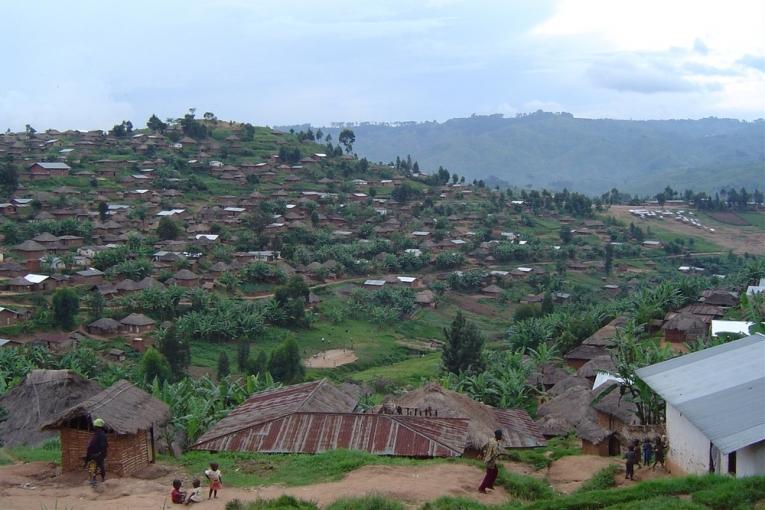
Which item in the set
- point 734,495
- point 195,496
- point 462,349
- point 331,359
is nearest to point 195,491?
point 195,496

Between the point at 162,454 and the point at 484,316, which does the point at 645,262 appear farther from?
the point at 162,454

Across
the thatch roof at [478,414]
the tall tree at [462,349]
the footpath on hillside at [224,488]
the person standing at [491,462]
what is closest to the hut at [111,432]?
the footpath on hillside at [224,488]

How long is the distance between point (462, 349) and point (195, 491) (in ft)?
75.0

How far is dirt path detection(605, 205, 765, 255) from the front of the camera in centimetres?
8382

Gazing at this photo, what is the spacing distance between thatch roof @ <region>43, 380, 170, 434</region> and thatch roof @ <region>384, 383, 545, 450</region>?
22.1 ft

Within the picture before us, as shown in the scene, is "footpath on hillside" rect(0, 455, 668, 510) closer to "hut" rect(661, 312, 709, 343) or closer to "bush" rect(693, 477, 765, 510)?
"bush" rect(693, 477, 765, 510)

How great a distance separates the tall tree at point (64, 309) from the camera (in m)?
41.0

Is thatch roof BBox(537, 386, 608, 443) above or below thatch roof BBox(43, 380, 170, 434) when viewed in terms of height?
below

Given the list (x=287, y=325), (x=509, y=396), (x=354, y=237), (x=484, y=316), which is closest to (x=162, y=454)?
(x=509, y=396)

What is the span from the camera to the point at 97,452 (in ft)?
41.3

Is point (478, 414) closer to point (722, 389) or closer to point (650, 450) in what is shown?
point (650, 450)

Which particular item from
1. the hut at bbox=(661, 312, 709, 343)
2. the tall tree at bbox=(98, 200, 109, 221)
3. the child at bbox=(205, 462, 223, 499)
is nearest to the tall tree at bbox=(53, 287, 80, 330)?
the tall tree at bbox=(98, 200, 109, 221)

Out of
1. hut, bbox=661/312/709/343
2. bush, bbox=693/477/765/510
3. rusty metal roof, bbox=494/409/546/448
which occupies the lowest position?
hut, bbox=661/312/709/343

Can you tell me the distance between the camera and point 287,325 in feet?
157
